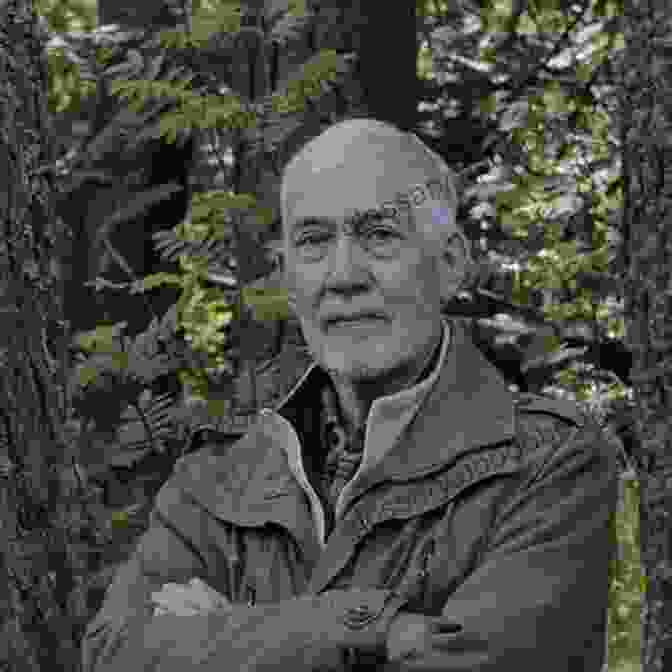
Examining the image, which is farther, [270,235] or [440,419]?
[270,235]

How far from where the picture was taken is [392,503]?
290cm

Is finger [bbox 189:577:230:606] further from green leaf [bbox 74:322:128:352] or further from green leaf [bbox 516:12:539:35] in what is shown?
green leaf [bbox 516:12:539:35]

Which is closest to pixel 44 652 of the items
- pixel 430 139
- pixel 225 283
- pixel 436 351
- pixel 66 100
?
pixel 225 283

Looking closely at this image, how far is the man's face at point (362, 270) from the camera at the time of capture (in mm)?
2881

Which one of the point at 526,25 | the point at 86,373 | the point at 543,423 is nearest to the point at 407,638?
the point at 543,423

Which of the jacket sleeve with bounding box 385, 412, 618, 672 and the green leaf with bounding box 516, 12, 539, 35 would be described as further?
the green leaf with bounding box 516, 12, 539, 35

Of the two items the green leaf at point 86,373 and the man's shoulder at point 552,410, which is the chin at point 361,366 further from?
the green leaf at point 86,373

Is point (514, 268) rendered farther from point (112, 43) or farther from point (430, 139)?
point (112, 43)

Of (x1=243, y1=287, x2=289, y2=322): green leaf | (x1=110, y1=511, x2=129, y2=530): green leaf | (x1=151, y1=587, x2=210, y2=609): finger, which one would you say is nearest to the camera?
(x1=151, y1=587, x2=210, y2=609): finger

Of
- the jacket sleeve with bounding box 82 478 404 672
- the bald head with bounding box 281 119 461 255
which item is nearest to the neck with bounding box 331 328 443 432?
the bald head with bounding box 281 119 461 255

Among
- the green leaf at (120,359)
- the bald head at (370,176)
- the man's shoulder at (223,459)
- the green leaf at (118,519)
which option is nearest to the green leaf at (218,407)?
the green leaf at (120,359)

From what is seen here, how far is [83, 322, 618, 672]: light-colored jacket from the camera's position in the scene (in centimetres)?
278

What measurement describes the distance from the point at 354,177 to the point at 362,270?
170 mm

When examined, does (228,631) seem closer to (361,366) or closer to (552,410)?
(361,366)
